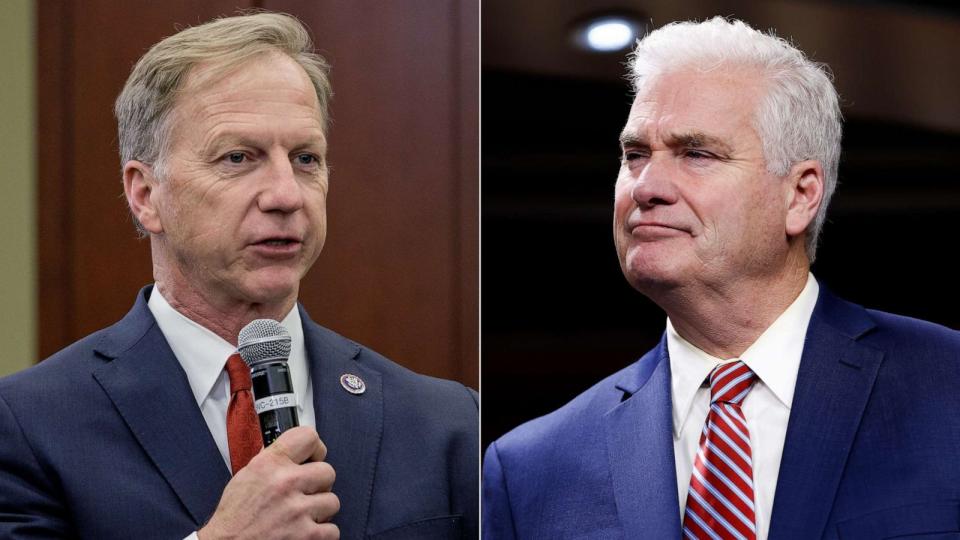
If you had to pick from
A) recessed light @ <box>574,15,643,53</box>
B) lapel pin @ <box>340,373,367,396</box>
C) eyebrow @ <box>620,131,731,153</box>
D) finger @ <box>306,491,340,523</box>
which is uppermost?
recessed light @ <box>574,15,643,53</box>

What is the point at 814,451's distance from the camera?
2.49m

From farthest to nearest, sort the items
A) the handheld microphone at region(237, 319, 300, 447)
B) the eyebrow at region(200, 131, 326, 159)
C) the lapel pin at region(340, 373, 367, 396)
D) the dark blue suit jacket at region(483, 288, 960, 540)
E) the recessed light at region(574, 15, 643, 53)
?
the recessed light at region(574, 15, 643, 53), the lapel pin at region(340, 373, 367, 396), the eyebrow at region(200, 131, 326, 159), the dark blue suit jacket at region(483, 288, 960, 540), the handheld microphone at region(237, 319, 300, 447)

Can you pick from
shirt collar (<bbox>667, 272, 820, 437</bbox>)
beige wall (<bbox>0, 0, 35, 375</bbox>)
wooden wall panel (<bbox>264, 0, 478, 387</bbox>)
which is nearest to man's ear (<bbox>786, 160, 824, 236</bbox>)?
shirt collar (<bbox>667, 272, 820, 437</bbox>)

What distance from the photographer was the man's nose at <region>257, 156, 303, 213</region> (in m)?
2.57

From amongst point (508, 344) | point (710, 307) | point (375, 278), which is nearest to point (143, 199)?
point (375, 278)

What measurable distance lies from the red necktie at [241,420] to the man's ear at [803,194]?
1.22m

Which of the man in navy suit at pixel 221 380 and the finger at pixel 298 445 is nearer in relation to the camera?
the finger at pixel 298 445

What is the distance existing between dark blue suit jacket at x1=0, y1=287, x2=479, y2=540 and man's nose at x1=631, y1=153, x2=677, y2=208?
64 cm

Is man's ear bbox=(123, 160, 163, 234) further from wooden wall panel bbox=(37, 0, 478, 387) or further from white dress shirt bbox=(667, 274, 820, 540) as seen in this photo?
white dress shirt bbox=(667, 274, 820, 540)

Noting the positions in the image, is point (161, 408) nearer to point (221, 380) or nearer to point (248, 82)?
point (221, 380)

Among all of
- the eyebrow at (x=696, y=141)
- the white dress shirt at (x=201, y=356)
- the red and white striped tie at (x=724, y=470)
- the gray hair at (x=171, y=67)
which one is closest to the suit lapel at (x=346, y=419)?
the white dress shirt at (x=201, y=356)

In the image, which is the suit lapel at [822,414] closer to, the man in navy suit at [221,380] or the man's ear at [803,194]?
the man's ear at [803,194]

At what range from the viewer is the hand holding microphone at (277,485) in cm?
229

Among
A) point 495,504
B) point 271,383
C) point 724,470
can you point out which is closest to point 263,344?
point 271,383
